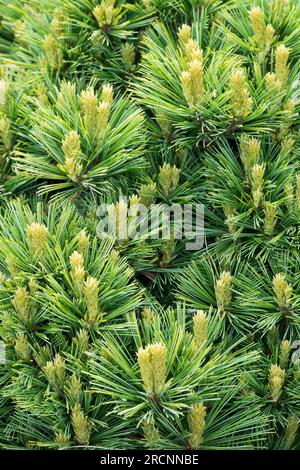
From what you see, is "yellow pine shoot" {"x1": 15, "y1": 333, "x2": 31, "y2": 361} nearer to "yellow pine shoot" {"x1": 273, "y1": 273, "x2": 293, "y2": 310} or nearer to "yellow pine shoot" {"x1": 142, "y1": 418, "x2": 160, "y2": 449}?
"yellow pine shoot" {"x1": 142, "y1": 418, "x2": 160, "y2": 449}

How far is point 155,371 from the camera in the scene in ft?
2.83

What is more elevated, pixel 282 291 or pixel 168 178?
pixel 168 178

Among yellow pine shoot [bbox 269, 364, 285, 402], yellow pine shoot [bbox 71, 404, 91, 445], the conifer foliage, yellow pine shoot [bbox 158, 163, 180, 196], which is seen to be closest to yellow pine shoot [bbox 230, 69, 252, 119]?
the conifer foliage

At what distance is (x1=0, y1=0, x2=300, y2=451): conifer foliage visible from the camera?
93 centimetres

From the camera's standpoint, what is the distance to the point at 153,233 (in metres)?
1.01

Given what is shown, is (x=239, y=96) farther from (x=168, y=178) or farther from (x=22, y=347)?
(x=22, y=347)

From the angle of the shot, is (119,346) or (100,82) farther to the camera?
(100,82)

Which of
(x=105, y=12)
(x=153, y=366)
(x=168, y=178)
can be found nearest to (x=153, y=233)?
(x=168, y=178)

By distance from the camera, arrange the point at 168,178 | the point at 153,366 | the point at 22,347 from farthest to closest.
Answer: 1. the point at 168,178
2. the point at 22,347
3. the point at 153,366

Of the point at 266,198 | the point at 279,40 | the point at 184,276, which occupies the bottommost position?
the point at 184,276

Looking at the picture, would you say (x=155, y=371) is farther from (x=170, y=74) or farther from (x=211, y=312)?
(x=170, y=74)
